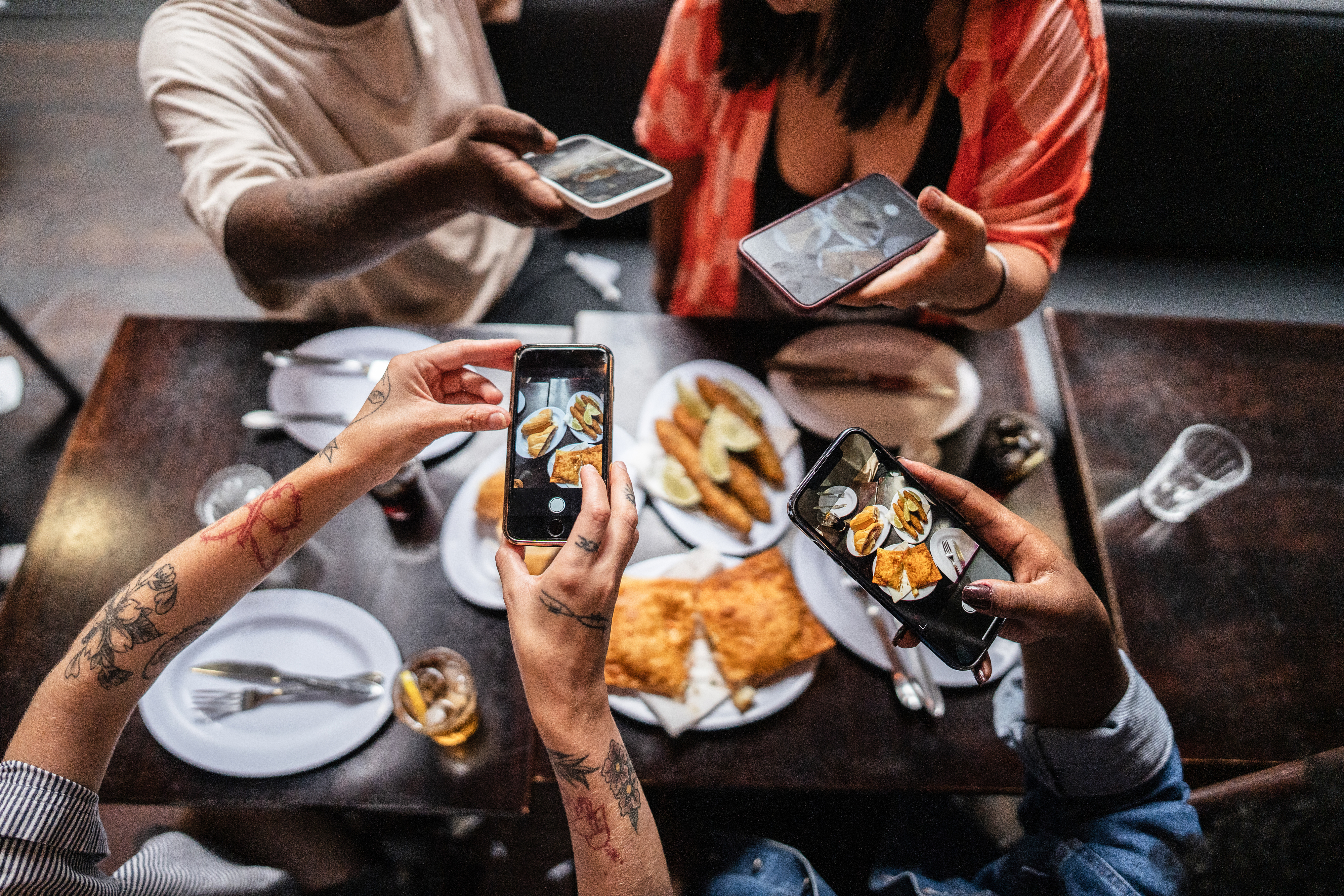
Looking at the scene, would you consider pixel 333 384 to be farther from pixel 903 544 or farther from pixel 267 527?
pixel 903 544

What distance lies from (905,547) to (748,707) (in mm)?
563

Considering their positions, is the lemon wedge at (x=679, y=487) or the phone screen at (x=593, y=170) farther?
the lemon wedge at (x=679, y=487)

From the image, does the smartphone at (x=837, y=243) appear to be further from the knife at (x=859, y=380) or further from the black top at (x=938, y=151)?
the knife at (x=859, y=380)

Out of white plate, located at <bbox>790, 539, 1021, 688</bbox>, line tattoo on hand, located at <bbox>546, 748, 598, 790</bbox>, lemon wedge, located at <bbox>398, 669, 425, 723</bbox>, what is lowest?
lemon wedge, located at <bbox>398, 669, 425, 723</bbox>

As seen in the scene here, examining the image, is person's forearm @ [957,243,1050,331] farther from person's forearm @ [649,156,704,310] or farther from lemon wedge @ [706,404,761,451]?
person's forearm @ [649,156,704,310]

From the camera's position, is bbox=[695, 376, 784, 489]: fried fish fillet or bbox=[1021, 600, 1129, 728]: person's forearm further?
bbox=[695, 376, 784, 489]: fried fish fillet

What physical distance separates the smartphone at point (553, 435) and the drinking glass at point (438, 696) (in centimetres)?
49

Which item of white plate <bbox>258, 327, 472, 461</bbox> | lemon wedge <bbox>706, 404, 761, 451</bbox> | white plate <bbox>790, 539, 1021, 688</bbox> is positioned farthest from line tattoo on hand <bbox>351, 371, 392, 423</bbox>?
white plate <bbox>790, 539, 1021, 688</bbox>

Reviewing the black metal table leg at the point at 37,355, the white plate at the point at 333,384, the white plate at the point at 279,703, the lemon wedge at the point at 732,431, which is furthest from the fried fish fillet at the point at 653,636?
the black metal table leg at the point at 37,355

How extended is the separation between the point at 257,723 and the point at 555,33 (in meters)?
2.61

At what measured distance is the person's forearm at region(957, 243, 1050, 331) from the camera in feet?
5.52

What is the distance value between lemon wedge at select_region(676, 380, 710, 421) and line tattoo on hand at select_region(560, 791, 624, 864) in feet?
3.24

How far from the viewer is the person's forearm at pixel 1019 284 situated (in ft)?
5.52

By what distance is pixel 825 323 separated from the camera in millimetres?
1965
